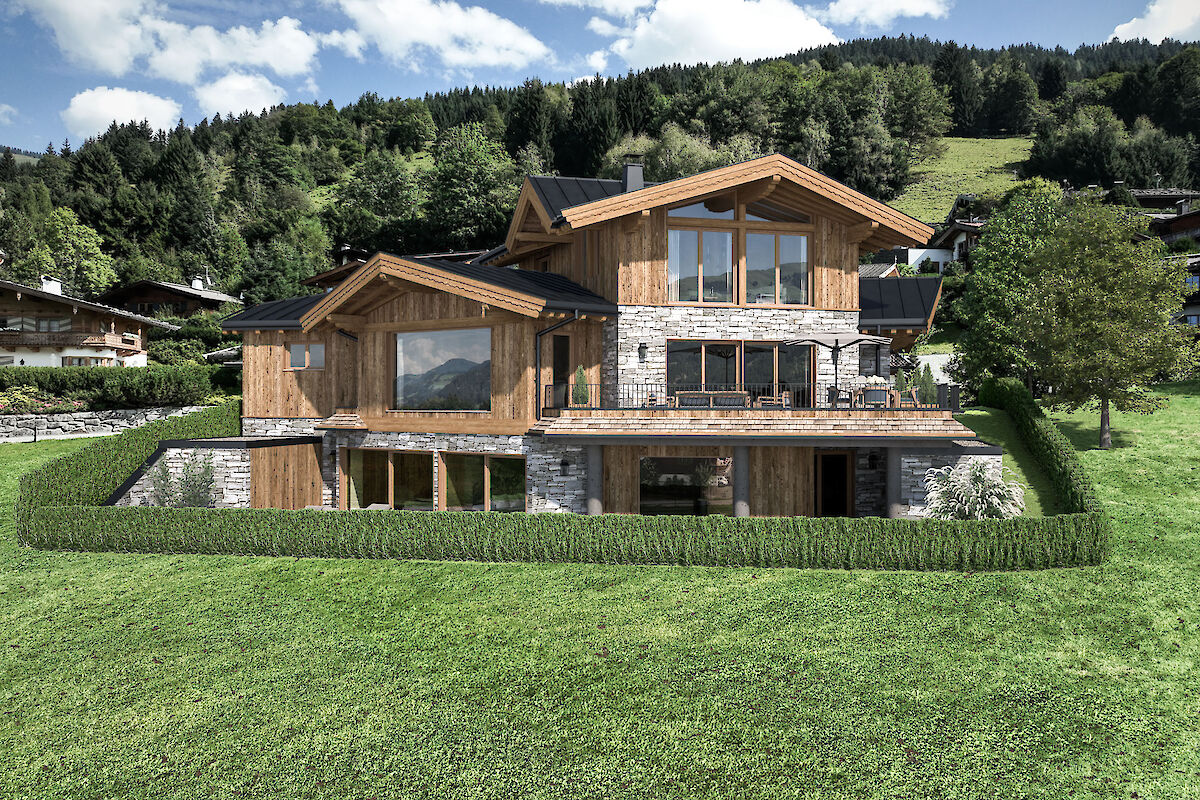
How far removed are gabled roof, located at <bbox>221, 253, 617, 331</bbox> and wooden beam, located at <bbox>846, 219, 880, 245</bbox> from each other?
282 inches

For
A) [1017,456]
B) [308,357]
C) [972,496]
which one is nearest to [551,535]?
[972,496]

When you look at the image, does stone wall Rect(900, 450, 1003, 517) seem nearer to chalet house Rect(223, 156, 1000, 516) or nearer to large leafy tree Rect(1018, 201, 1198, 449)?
chalet house Rect(223, 156, 1000, 516)

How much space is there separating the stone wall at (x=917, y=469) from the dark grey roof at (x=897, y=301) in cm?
563

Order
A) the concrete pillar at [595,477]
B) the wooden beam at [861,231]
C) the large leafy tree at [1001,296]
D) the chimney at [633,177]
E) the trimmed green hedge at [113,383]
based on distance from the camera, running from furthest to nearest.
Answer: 1. the trimmed green hedge at [113,383]
2. the large leafy tree at [1001,296]
3. the chimney at [633,177]
4. the wooden beam at [861,231]
5. the concrete pillar at [595,477]

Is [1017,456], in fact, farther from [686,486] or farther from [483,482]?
[483,482]

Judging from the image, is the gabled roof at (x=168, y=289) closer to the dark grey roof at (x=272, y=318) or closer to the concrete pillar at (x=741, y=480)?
the dark grey roof at (x=272, y=318)

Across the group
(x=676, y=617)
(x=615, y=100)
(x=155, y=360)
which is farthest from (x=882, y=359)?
(x=615, y=100)

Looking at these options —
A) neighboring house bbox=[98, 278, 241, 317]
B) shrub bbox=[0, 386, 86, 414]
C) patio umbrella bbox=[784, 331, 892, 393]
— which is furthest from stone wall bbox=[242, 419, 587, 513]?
neighboring house bbox=[98, 278, 241, 317]

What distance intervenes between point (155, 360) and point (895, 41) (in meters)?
163

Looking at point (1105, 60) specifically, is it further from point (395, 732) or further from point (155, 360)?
point (395, 732)

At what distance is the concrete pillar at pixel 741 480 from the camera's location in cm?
1684

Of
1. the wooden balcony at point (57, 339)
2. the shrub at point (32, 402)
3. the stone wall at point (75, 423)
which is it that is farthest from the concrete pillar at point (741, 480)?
the wooden balcony at point (57, 339)

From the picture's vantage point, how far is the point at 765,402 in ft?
58.4

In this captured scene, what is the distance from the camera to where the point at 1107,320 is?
2122cm
